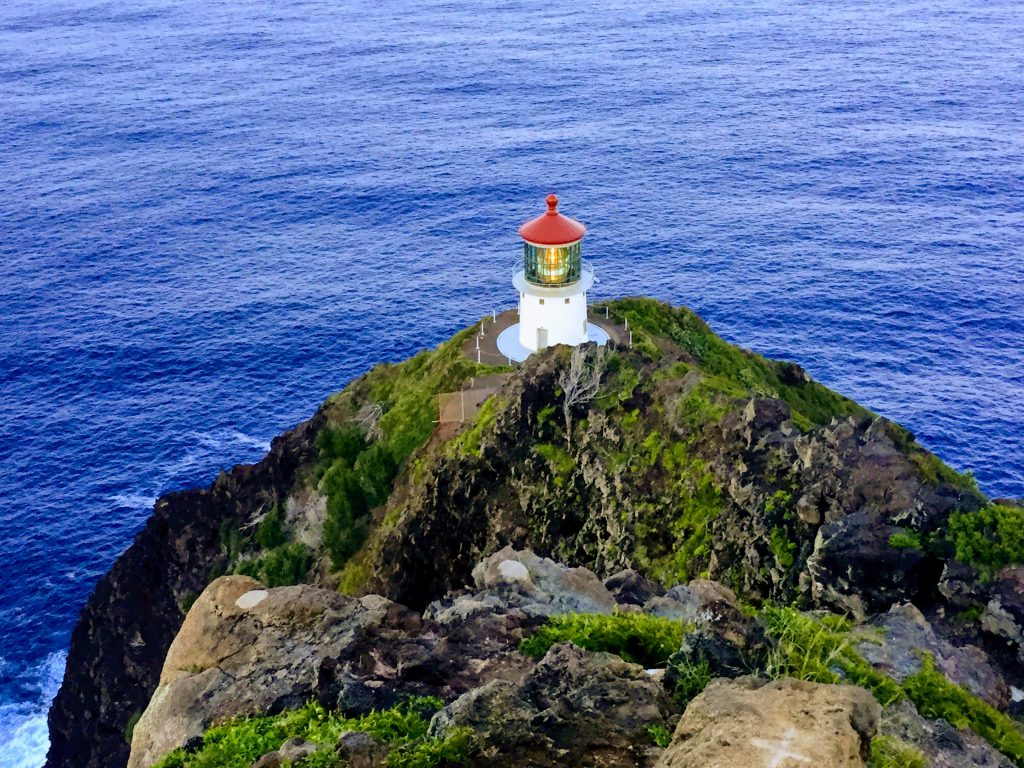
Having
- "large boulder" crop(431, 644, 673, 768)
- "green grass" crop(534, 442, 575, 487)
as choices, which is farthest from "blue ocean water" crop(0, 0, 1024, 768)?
"large boulder" crop(431, 644, 673, 768)

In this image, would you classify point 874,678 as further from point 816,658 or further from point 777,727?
point 777,727

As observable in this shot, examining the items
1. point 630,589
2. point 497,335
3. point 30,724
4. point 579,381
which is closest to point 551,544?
point 579,381

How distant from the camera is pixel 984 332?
9738 centimetres

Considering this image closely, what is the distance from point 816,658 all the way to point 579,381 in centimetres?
2773

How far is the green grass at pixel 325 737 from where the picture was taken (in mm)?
18641

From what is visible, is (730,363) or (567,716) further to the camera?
(730,363)

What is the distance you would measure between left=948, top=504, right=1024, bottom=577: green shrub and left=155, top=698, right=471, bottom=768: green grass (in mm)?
18166

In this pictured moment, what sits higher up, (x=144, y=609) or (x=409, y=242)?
(x=409, y=242)

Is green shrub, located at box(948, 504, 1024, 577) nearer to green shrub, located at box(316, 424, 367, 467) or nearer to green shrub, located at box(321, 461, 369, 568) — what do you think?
green shrub, located at box(321, 461, 369, 568)

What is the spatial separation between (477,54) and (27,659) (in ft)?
517

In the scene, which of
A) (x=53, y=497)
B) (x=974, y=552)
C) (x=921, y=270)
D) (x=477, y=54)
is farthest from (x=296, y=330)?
(x=477, y=54)

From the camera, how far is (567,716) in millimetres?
19281

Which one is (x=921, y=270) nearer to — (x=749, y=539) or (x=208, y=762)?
(x=749, y=539)

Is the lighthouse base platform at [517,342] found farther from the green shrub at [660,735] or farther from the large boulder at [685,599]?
the green shrub at [660,735]
